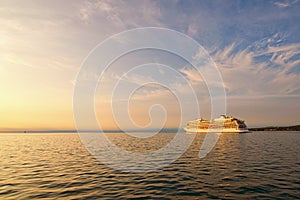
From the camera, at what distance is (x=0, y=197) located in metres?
16.0

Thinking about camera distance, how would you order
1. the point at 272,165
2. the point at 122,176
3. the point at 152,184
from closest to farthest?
1. the point at 152,184
2. the point at 122,176
3. the point at 272,165

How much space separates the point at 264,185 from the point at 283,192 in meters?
2.04

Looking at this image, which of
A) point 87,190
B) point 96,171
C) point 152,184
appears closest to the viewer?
point 87,190

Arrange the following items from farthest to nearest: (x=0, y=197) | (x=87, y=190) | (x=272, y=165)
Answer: (x=272, y=165)
(x=87, y=190)
(x=0, y=197)

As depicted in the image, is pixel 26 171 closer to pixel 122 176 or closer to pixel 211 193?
pixel 122 176

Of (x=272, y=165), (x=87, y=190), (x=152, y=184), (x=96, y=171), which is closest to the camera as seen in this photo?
(x=87, y=190)

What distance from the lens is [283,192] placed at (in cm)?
1666

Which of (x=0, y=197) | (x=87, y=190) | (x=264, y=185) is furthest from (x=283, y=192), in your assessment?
(x=0, y=197)

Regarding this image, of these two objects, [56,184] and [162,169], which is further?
[162,169]

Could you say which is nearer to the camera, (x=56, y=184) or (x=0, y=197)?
(x=0, y=197)

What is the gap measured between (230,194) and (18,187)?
687 inches

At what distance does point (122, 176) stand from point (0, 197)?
10.7 m

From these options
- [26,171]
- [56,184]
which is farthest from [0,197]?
[26,171]

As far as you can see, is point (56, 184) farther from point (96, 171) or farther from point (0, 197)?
point (96, 171)
